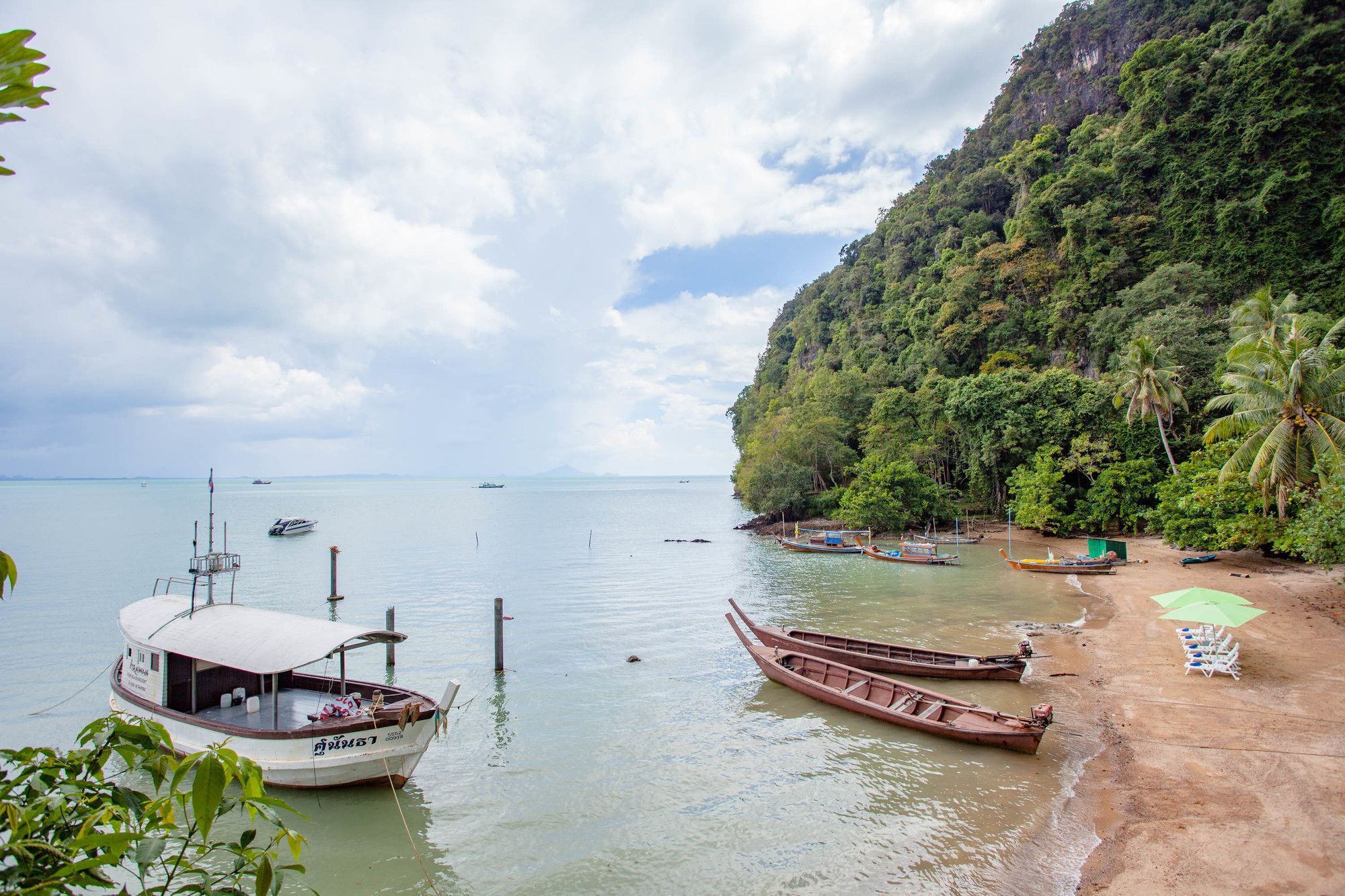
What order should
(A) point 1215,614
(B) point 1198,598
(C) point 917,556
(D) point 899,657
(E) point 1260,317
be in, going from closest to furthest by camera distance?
(A) point 1215,614 < (B) point 1198,598 < (D) point 899,657 < (E) point 1260,317 < (C) point 917,556

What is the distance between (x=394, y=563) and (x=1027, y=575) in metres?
35.6

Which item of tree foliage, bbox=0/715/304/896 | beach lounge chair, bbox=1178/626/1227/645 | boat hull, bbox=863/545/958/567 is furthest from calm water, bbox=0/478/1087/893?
tree foliage, bbox=0/715/304/896

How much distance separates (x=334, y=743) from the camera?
11.2 metres

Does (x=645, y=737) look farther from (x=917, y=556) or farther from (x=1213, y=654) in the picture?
(x=917, y=556)

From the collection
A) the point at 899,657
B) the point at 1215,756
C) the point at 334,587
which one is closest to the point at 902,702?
the point at 899,657

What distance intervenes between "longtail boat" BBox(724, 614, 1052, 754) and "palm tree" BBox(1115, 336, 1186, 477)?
27.7 metres

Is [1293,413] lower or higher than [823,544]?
higher

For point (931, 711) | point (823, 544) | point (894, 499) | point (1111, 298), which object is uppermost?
point (1111, 298)

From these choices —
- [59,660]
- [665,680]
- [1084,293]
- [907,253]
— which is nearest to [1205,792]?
[665,680]

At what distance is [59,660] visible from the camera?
770 inches

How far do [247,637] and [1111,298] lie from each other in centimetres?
5564

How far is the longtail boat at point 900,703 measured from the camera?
1229 centimetres

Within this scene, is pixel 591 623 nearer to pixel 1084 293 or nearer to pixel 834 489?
pixel 834 489

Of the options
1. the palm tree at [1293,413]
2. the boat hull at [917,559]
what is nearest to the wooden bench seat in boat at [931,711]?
the palm tree at [1293,413]
